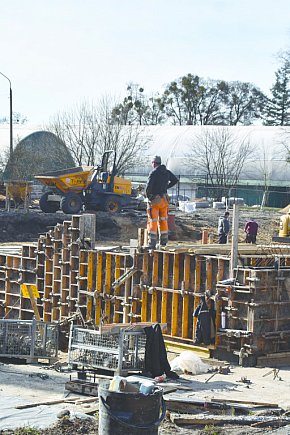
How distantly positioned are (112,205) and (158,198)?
23929 mm

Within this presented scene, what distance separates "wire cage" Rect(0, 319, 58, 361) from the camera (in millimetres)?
17516

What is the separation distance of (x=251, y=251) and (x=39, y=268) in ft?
20.3

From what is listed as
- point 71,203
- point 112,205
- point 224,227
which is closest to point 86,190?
point 71,203

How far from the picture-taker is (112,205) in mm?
42750

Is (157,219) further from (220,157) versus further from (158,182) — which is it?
(220,157)

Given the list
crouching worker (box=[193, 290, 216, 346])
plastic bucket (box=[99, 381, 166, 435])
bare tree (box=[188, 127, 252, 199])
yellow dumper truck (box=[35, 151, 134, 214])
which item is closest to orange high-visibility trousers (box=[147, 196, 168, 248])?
crouching worker (box=[193, 290, 216, 346])

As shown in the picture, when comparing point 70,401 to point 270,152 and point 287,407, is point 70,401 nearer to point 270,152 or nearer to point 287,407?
point 287,407

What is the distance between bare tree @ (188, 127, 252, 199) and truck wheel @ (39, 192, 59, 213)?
20.3 m

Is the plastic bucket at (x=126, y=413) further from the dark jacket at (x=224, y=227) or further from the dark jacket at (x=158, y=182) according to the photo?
the dark jacket at (x=224, y=227)

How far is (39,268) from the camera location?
23.3 meters

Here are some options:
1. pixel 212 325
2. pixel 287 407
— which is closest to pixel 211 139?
pixel 212 325

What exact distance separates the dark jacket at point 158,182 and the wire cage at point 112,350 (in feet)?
13.1

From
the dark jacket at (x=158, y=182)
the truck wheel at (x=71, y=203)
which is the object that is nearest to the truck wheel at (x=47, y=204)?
the truck wheel at (x=71, y=203)

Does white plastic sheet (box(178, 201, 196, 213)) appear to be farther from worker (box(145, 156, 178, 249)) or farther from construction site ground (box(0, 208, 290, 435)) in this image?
construction site ground (box(0, 208, 290, 435))
